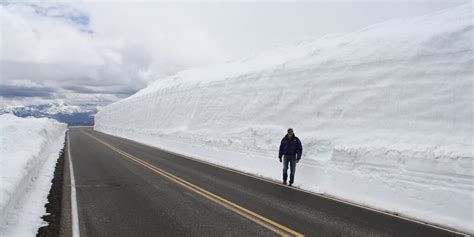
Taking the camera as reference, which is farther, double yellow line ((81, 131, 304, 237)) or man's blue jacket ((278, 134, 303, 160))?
man's blue jacket ((278, 134, 303, 160))

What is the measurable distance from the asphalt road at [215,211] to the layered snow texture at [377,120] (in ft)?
3.89

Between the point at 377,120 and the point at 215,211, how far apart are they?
782cm

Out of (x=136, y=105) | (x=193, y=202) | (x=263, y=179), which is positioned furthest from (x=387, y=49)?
(x=136, y=105)

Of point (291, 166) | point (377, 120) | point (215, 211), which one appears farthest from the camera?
point (377, 120)

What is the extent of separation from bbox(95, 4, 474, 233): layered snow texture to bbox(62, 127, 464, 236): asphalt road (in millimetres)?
1187

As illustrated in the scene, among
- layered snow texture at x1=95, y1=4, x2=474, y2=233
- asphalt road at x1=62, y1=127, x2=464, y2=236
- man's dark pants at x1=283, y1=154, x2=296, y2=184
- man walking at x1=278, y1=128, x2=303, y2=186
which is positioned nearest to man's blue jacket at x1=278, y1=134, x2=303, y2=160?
man walking at x1=278, y1=128, x2=303, y2=186

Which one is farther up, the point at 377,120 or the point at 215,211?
the point at 377,120

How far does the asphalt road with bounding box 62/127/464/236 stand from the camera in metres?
6.60

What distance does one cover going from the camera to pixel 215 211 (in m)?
7.96

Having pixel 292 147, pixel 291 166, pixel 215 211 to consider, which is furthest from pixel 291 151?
pixel 215 211

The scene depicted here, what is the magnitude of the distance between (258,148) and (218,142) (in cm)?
453

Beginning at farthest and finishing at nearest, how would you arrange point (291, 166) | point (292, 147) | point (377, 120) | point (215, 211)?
point (377, 120) → point (292, 147) → point (291, 166) → point (215, 211)

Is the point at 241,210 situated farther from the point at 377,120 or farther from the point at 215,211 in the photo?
the point at 377,120

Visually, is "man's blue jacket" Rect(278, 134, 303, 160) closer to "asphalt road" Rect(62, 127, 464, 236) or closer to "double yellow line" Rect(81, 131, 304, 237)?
"asphalt road" Rect(62, 127, 464, 236)
